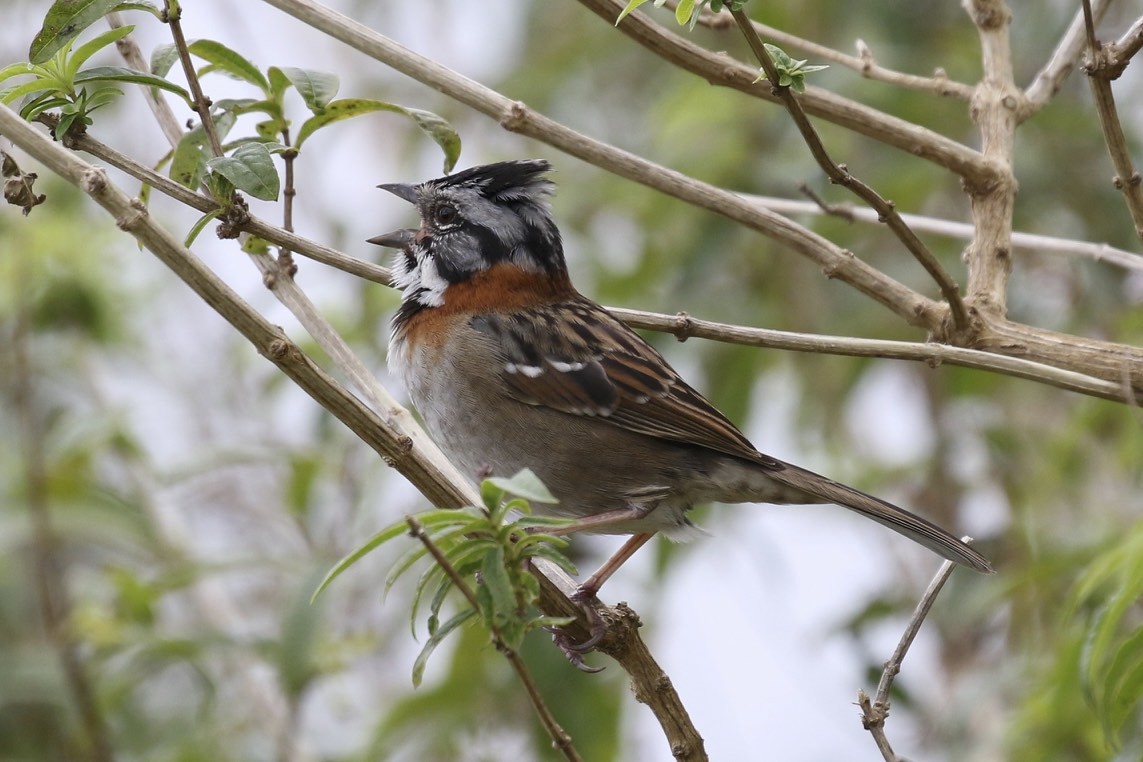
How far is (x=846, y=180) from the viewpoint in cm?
223

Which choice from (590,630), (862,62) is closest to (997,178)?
(862,62)

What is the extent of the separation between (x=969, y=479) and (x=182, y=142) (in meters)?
3.58

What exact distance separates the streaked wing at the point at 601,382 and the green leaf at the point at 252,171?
1242mm

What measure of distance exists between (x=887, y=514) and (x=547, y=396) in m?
0.88

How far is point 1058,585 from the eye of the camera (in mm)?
3857

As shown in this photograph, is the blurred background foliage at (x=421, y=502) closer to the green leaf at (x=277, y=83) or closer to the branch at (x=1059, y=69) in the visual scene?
the branch at (x=1059, y=69)

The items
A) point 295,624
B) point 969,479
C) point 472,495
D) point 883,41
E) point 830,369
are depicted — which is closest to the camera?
point 472,495

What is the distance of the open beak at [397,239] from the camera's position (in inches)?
135

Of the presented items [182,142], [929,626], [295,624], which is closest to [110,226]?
[295,624]

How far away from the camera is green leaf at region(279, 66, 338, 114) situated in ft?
8.15

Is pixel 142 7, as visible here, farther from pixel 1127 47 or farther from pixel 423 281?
pixel 1127 47

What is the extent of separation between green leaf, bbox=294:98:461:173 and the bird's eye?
86 cm

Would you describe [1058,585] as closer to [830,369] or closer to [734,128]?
[830,369]

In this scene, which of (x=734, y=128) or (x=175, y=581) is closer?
(x=175, y=581)
